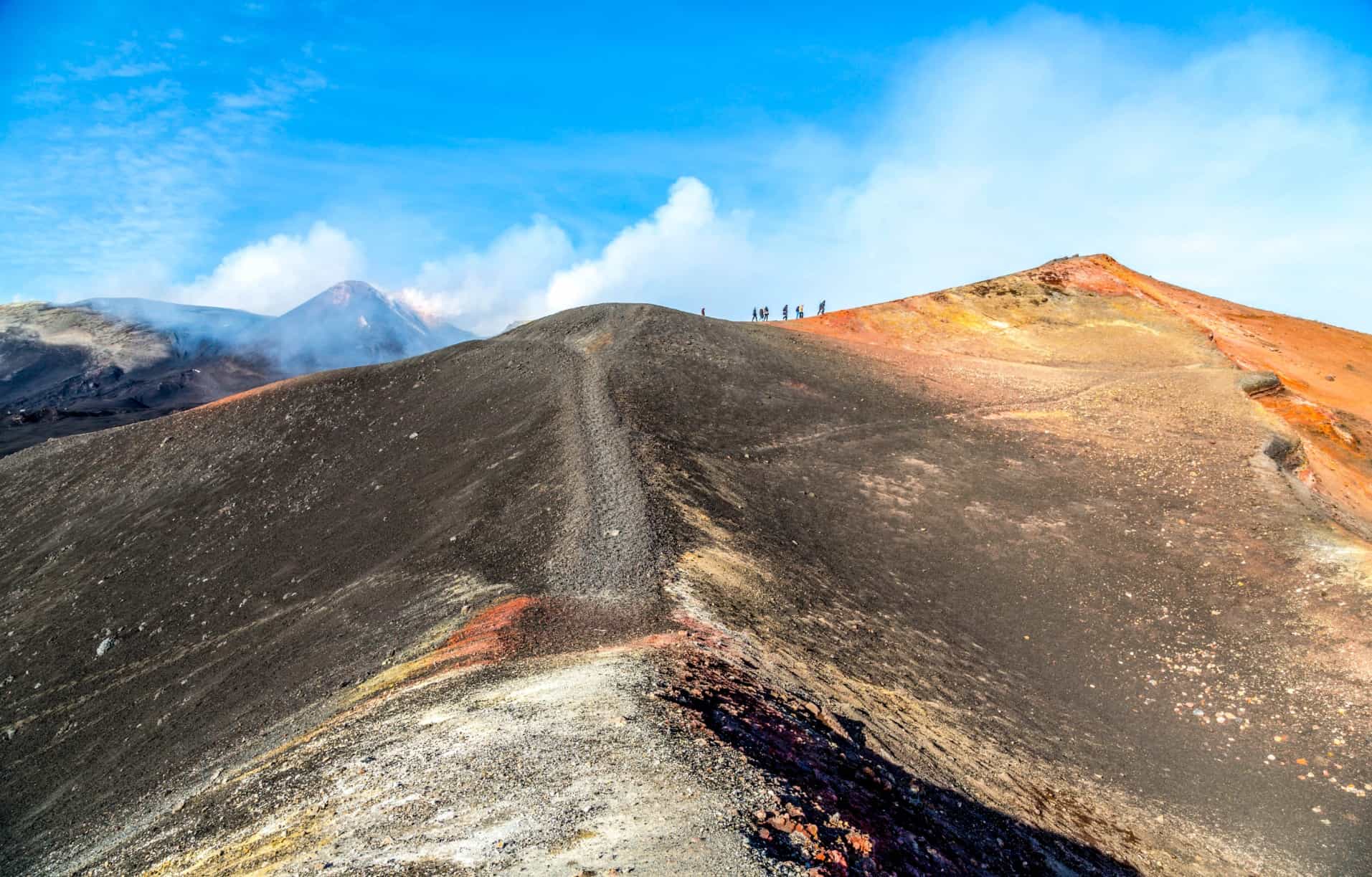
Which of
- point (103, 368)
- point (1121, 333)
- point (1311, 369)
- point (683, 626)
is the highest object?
point (1121, 333)

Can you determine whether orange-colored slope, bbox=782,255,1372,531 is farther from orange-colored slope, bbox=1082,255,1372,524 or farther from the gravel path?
the gravel path

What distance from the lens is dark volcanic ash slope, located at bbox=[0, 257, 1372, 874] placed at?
7824 mm

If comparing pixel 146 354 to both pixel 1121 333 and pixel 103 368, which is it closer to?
pixel 103 368

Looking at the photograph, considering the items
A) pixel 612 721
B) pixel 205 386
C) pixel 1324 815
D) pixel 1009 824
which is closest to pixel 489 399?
pixel 612 721

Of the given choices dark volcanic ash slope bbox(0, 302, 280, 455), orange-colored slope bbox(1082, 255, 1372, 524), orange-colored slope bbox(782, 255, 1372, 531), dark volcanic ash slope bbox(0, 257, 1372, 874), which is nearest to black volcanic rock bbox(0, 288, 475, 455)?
dark volcanic ash slope bbox(0, 302, 280, 455)

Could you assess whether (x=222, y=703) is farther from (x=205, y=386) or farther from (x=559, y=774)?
(x=205, y=386)

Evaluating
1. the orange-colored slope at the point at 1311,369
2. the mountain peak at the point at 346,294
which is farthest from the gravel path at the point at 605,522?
the mountain peak at the point at 346,294

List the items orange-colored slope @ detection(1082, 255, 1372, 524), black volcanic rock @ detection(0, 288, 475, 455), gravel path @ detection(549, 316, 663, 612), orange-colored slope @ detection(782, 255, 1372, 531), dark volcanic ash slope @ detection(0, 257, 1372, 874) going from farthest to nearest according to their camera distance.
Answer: black volcanic rock @ detection(0, 288, 475, 455) → orange-colored slope @ detection(782, 255, 1372, 531) → orange-colored slope @ detection(1082, 255, 1372, 524) → gravel path @ detection(549, 316, 663, 612) → dark volcanic ash slope @ detection(0, 257, 1372, 874)

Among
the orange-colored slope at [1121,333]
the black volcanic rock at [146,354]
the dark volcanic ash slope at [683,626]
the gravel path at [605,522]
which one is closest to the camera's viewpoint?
the dark volcanic ash slope at [683,626]

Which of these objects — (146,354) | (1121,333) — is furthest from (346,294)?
(1121,333)

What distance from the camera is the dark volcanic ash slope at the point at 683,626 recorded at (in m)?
7.82

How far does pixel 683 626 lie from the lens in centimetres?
1148

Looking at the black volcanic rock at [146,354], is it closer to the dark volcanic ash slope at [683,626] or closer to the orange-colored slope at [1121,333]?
the dark volcanic ash slope at [683,626]

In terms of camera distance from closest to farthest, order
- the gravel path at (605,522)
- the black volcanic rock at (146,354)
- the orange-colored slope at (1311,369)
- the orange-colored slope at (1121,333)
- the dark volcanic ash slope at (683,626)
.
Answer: the dark volcanic ash slope at (683,626) → the gravel path at (605,522) → the orange-colored slope at (1311,369) → the orange-colored slope at (1121,333) → the black volcanic rock at (146,354)
